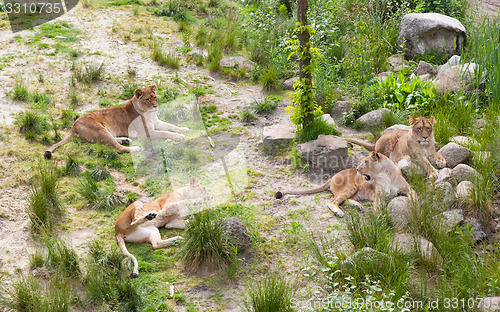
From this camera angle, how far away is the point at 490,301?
4.12m

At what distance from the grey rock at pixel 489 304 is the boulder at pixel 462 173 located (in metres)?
2.64

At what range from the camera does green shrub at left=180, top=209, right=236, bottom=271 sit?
18.1 feet

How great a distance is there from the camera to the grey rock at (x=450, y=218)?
557cm

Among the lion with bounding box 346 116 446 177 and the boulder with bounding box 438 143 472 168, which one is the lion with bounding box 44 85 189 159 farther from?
the boulder with bounding box 438 143 472 168

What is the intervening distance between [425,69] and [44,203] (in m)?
8.16

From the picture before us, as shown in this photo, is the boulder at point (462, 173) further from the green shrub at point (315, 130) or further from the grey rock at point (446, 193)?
the green shrub at point (315, 130)

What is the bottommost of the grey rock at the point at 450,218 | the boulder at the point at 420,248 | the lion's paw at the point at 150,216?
the grey rock at the point at 450,218

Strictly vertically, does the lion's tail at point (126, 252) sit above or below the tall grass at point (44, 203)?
below

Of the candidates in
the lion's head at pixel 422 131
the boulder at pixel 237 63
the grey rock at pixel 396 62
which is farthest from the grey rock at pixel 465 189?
the boulder at pixel 237 63

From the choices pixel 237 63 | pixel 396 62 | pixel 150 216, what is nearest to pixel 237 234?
pixel 150 216

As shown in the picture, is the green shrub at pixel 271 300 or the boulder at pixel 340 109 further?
the boulder at pixel 340 109

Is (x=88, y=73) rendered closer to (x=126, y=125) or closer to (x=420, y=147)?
(x=126, y=125)

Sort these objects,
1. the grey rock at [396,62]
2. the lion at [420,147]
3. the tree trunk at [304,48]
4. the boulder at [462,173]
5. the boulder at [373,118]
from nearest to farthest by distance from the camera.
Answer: the boulder at [462,173]
the lion at [420,147]
the tree trunk at [304,48]
the boulder at [373,118]
the grey rock at [396,62]

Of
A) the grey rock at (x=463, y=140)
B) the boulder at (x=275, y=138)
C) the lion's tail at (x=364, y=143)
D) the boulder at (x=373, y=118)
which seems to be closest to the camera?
the grey rock at (x=463, y=140)
